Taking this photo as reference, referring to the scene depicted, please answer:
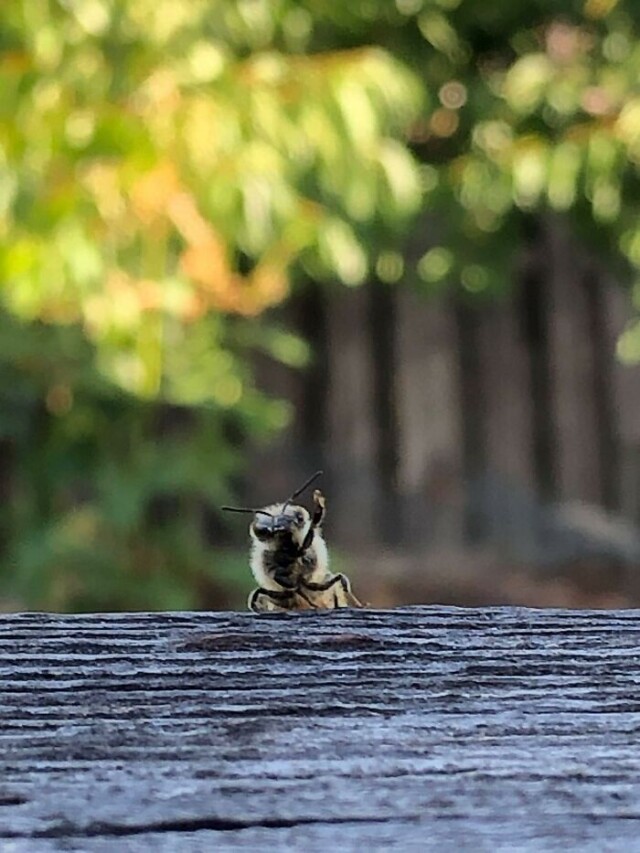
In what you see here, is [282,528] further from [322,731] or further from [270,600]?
[322,731]

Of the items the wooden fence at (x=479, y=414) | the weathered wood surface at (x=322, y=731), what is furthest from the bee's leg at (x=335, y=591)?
the wooden fence at (x=479, y=414)

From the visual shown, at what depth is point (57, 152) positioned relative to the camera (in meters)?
4.06

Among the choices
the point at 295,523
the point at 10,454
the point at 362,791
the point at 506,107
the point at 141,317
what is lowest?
the point at 362,791

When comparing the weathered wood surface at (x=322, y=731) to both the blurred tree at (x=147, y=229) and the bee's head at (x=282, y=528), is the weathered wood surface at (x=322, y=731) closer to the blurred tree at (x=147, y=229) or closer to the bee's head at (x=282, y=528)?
the bee's head at (x=282, y=528)

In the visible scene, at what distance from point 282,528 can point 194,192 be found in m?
2.92

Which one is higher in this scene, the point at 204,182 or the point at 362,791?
the point at 204,182

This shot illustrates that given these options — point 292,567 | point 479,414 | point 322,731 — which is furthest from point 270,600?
point 479,414

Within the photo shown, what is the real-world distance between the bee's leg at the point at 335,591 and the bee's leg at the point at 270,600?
0.10 ft

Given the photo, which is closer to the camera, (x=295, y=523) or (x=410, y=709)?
(x=410, y=709)

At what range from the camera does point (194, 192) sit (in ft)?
14.3

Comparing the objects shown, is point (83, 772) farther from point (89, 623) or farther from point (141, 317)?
point (141, 317)

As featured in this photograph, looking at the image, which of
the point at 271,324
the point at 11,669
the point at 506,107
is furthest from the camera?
the point at 271,324

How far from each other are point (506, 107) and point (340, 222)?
105 cm

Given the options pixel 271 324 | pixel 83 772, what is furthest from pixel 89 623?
pixel 271 324
